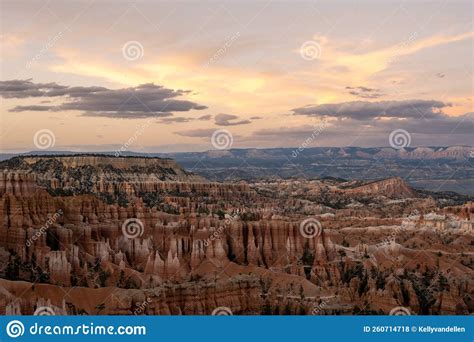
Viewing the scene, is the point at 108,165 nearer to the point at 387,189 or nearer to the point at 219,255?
the point at 387,189

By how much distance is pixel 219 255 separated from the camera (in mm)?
46469

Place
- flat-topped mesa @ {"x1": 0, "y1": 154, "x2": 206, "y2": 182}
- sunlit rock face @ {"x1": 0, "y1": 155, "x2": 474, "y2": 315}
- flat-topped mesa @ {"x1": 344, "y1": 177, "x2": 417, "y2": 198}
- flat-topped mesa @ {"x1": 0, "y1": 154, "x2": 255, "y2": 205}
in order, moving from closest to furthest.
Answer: sunlit rock face @ {"x1": 0, "y1": 155, "x2": 474, "y2": 315}, flat-topped mesa @ {"x1": 0, "y1": 154, "x2": 255, "y2": 205}, flat-topped mesa @ {"x1": 0, "y1": 154, "x2": 206, "y2": 182}, flat-topped mesa @ {"x1": 344, "y1": 177, "x2": 417, "y2": 198}

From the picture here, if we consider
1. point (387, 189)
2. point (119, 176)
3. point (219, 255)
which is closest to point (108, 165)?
point (119, 176)

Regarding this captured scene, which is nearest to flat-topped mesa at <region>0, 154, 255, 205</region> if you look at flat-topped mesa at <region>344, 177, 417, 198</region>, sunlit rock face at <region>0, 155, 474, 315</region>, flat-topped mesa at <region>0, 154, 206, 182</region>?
flat-topped mesa at <region>0, 154, 206, 182</region>

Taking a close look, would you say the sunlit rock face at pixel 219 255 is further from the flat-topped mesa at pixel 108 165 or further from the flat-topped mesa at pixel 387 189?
the flat-topped mesa at pixel 387 189

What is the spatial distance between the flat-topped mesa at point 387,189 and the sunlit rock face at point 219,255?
12.5 m

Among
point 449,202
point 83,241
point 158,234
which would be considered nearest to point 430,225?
point 449,202

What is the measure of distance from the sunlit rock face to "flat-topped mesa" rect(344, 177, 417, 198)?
12550 millimetres

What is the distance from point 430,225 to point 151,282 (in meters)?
32.2

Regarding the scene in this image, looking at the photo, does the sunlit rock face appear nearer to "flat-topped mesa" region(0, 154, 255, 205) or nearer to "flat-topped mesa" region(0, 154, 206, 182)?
"flat-topped mesa" region(0, 154, 255, 205)

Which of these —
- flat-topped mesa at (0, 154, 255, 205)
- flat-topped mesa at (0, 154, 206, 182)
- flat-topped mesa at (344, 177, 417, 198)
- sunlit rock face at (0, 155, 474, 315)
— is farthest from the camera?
flat-topped mesa at (344, 177, 417, 198)

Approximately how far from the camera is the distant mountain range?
304 feet

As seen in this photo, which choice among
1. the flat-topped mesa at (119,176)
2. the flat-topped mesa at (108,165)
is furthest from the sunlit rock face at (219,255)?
the flat-topped mesa at (108,165)

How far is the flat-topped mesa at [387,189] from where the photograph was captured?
91.0 meters
